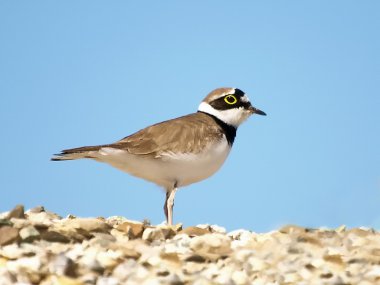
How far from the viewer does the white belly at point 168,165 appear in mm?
7605

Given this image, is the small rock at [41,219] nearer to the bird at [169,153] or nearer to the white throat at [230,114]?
the bird at [169,153]

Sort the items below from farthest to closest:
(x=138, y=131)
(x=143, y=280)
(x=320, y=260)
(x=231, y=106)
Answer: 1. (x=231, y=106)
2. (x=138, y=131)
3. (x=320, y=260)
4. (x=143, y=280)

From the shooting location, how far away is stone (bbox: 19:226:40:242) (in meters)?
5.50

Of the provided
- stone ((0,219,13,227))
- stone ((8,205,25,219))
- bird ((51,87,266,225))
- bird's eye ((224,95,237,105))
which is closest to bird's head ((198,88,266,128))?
bird's eye ((224,95,237,105))

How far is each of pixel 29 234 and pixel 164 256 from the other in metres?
1.15

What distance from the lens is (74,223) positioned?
589 centimetres

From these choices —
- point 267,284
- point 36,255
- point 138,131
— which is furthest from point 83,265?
point 138,131

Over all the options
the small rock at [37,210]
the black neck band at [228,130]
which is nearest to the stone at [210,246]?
the small rock at [37,210]

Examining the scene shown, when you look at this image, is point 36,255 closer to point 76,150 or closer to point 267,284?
point 267,284

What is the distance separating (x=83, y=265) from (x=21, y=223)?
923 millimetres

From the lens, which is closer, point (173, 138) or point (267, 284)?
point (267, 284)

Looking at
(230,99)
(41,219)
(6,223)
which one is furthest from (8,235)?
(230,99)

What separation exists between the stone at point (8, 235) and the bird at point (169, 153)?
215 centimetres

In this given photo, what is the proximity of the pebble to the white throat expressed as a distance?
8.66 ft
